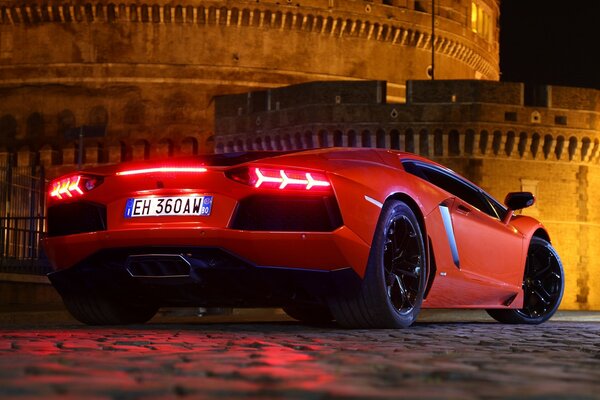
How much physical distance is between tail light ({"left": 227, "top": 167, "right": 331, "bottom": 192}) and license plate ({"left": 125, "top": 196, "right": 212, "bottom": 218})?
0.27 m

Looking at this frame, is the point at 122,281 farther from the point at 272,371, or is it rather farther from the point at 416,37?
the point at 416,37

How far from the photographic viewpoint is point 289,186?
5.46m

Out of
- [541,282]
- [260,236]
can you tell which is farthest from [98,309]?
[541,282]

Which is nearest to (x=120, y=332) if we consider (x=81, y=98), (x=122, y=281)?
(x=122, y=281)

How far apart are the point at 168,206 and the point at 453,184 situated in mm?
2513

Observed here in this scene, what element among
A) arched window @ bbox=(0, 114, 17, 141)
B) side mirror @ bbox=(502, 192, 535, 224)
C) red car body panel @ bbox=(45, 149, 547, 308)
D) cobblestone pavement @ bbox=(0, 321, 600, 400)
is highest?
arched window @ bbox=(0, 114, 17, 141)

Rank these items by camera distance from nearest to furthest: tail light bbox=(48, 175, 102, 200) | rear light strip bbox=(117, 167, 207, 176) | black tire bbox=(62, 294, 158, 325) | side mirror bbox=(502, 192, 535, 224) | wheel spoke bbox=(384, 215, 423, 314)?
1. rear light strip bbox=(117, 167, 207, 176)
2. wheel spoke bbox=(384, 215, 423, 314)
3. tail light bbox=(48, 175, 102, 200)
4. black tire bbox=(62, 294, 158, 325)
5. side mirror bbox=(502, 192, 535, 224)

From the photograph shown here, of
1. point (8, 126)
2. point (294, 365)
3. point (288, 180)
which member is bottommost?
point (294, 365)

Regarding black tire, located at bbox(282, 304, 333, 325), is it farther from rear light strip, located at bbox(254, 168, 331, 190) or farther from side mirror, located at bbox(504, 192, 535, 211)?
rear light strip, located at bbox(254, 168, 331, 190)

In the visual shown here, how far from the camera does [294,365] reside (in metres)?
3.49

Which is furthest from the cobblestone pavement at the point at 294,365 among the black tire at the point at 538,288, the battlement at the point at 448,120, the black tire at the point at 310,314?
the battlement at the point at 448,120

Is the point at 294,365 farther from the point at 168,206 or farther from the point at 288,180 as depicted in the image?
the point at 168,206

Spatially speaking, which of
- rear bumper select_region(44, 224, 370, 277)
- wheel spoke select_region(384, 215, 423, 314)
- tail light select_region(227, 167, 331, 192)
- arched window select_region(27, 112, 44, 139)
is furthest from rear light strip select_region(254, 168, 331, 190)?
arched window select_region(27, 112, 44, 139)

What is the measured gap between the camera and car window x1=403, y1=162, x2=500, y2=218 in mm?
6634
